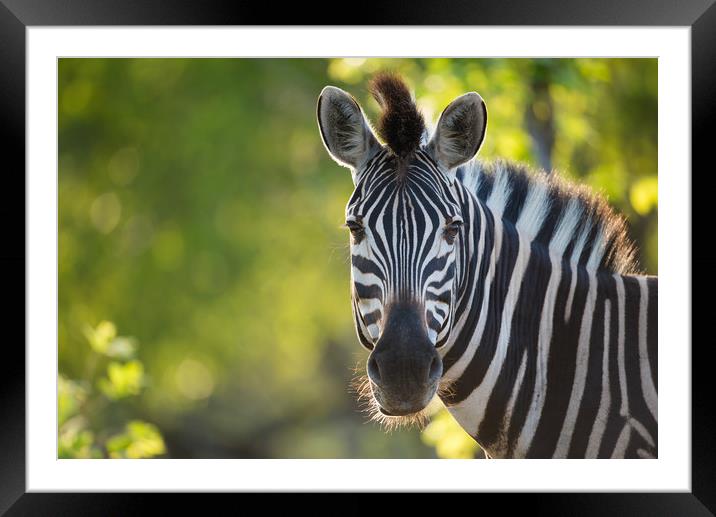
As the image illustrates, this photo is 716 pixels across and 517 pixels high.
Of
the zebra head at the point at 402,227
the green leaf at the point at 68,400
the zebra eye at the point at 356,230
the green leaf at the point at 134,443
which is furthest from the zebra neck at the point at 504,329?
the green leaf at the point at 68,400

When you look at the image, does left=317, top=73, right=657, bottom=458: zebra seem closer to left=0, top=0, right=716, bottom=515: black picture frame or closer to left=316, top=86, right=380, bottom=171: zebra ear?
left=316, top=86, right=380, bottom=171: zebra ear

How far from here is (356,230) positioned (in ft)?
10.8

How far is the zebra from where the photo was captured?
3.30 meters

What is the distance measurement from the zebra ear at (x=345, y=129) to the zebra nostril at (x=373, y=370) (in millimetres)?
966

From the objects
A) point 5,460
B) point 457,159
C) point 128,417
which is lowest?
point 128,417

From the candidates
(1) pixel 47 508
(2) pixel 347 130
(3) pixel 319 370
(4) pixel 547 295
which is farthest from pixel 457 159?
(3) pixel 319 370

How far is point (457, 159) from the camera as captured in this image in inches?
135

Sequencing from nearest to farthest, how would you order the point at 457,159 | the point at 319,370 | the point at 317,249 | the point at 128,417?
the point at 457,159 → the point at 128,417 → the point at 317,249 → the point at 319,370

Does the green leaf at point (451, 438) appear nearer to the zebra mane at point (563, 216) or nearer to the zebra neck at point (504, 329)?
the zebra neck at point (504, 329)

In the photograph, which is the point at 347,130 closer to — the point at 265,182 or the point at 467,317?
the point at 467,317

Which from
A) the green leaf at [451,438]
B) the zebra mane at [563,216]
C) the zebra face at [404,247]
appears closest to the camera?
the zebra face at [404,247]

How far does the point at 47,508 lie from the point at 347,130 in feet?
7.58
